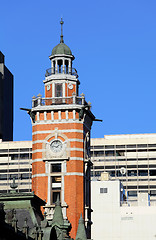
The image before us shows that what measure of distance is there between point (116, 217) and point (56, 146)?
76.1 meters

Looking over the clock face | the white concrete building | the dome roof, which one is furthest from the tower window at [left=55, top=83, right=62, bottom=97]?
the white concrete building

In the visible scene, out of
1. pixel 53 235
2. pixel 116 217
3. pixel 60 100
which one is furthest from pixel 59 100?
pixel 116 217

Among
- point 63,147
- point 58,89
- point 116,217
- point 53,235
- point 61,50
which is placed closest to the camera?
point 53,235

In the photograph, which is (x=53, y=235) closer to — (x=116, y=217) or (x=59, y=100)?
(x=59, y=100)

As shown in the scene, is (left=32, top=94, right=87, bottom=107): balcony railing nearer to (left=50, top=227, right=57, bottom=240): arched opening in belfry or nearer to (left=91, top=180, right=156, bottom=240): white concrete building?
(left=50, top=227, right=57, bottom=240): arched opening in belfry

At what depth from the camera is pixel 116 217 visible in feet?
548

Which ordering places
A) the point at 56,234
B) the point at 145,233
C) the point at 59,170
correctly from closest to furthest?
the point at 56,234
the point at 59,170
the point at 145,233

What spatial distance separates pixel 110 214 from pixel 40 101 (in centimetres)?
7622

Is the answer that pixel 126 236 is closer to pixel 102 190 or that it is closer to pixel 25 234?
pixel 102 190

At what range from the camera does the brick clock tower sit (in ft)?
302

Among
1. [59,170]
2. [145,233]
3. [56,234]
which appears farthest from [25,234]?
[145,233]

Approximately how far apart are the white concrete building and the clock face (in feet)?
236

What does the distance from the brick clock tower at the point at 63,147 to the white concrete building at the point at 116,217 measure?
232 feet

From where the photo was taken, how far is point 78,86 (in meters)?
98.7
